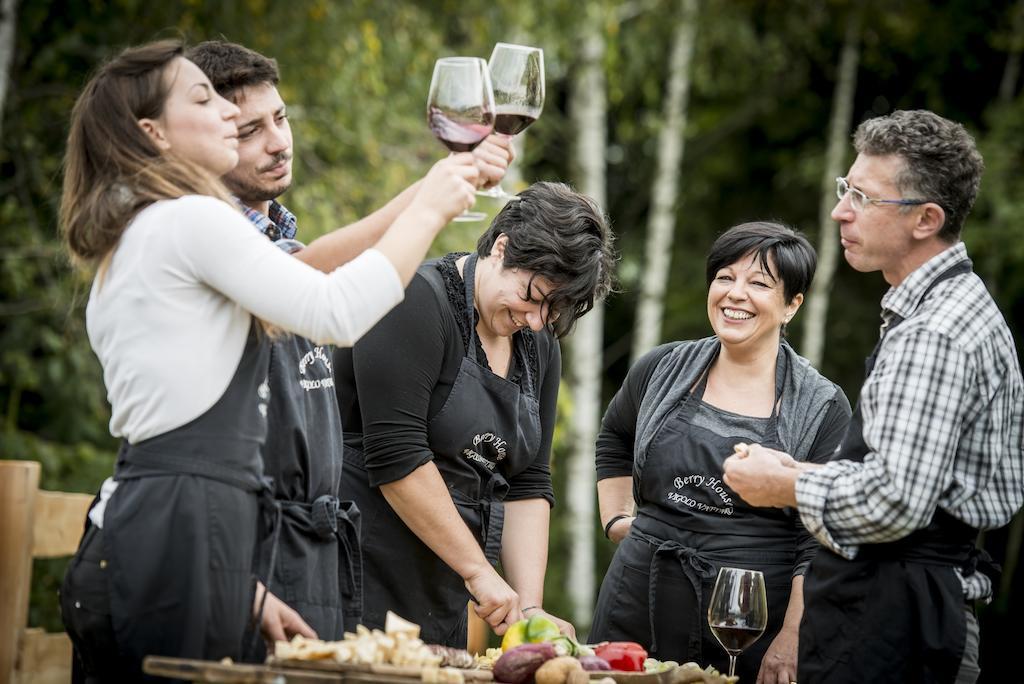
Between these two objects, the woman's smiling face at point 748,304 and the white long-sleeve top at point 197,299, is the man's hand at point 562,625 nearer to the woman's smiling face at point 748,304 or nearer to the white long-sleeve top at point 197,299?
the woman's smiling face at point 748,304

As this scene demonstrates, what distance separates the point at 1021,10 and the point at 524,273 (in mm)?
9455

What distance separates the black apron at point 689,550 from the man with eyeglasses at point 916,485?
64 centimetres

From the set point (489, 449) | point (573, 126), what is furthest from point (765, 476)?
point (573, 126)

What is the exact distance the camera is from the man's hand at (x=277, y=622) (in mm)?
2564

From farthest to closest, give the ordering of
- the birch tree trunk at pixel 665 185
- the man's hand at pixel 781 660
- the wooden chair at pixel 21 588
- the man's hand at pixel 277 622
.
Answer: the birch tree trunk at pixel 665 185 → the wooden chair at pixel 21 588 → the man's hand at pixel 781 660 → the man's hand at pixel 277 622

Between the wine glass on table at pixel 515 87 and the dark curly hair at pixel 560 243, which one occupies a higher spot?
the wine glass on table at pixel 515 87

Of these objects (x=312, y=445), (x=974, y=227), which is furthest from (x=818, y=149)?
(x=312, y=445)

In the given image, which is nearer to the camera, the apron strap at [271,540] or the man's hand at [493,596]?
the apron strap at [271,540]

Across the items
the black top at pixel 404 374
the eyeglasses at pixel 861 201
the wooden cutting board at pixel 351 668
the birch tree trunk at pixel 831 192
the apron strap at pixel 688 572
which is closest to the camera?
the wooden cutting board at pixel 351 668

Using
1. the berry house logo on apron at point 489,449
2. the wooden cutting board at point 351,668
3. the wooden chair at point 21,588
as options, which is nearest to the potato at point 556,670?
the wooden cutting board at point 351,668

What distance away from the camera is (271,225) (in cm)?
301

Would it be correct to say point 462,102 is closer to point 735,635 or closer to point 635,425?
point 735,635

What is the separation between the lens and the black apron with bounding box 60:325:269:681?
2.32m

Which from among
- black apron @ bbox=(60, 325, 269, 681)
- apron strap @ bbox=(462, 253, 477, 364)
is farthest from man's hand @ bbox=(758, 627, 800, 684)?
black apron @ bbox=(60, 325, 269, 681)
